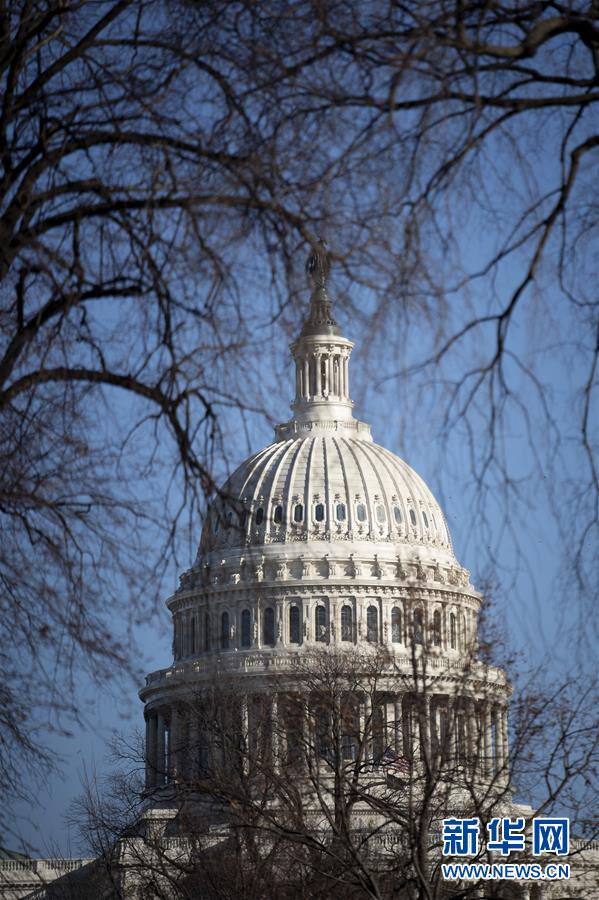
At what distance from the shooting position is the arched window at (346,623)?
136550 mm

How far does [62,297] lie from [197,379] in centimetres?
107

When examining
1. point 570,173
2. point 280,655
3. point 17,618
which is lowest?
point 17,618

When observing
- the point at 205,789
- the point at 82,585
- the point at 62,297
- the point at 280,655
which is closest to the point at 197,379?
the point at 62,297

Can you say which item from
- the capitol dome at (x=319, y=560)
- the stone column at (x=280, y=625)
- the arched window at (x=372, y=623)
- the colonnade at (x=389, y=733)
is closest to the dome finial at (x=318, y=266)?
the colonnade at (x=389, y=733)

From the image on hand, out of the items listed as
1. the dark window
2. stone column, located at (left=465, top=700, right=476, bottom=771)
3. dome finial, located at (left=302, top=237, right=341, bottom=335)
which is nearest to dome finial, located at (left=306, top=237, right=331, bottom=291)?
dome finial, located at (left=302, top=237, right=341, bottom=335)

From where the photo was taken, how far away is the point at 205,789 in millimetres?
26875

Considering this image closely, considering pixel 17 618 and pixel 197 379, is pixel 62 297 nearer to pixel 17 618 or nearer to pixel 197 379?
pixel 197 379

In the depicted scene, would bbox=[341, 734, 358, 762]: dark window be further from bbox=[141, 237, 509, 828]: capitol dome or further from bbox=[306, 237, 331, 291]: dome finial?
bbox=[141, 237, 509, 828]: capitol dome

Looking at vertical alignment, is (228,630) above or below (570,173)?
above

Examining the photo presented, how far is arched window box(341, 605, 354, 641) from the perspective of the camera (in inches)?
5376

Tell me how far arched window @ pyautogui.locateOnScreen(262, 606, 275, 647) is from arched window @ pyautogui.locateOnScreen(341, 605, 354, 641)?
5174mm

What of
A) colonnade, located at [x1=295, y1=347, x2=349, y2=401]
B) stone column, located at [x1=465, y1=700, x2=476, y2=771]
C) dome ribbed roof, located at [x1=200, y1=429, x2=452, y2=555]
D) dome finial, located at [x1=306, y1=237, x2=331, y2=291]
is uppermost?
colonnade, located at [x1=295, y1=347, x2=349, y2=401]

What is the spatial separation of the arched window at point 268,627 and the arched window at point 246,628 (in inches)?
43.4

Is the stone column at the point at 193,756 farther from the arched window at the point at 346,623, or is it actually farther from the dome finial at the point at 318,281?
the arched window at the point at 346,623
